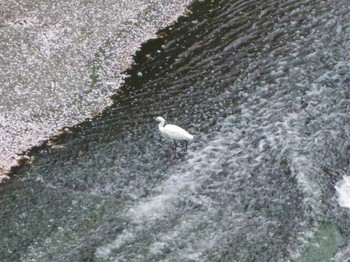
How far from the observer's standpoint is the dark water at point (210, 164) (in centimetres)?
1131

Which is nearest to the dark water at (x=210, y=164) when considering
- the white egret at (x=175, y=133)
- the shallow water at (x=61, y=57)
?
the white egret at (x=175, y=133)

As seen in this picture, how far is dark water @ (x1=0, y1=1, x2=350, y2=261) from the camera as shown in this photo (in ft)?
37.1

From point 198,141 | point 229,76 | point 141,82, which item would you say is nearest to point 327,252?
point 198,141

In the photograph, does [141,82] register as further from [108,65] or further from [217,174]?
[217,174]

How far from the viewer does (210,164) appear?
42.8 ft

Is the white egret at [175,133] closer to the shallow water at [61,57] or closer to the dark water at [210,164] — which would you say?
the dark water at [210,164]

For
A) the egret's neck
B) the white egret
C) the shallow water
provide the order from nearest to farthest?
the white egret
the egret's neck
the shallow water

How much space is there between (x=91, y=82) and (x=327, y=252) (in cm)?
836

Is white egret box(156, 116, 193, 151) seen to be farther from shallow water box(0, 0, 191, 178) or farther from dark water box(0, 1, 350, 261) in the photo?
shallow water box(0, 0, 191, 178)

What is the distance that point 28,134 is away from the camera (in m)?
14.7

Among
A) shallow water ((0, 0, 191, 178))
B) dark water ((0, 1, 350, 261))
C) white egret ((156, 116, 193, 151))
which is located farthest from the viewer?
shallow water ((0, 0, 191, 178))

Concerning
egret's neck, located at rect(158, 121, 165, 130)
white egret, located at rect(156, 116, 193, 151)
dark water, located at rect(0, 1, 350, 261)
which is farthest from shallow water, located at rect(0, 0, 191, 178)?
white egret, located at rect(156, 116, 193, 151)

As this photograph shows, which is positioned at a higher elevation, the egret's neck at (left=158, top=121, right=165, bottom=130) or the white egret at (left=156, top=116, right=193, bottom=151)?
the egret's neck at (left=158, top=121, right=165, bottom=130)

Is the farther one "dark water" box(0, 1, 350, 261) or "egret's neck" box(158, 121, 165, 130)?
"egret's neck" box(158, 121, 165, 130)
